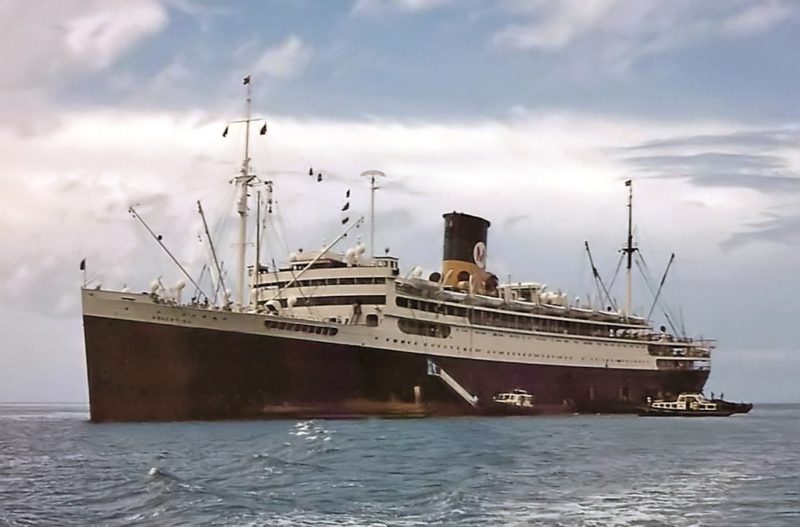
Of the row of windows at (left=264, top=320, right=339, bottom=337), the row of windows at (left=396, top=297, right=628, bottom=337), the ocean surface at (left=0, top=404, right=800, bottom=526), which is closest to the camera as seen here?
the ocean surface at (left=0, top=404, right=800, bottom=526)

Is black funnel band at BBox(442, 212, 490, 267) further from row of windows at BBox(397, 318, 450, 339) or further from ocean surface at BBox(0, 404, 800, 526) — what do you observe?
ocean surface at BBox(0, 404, 800, 526)

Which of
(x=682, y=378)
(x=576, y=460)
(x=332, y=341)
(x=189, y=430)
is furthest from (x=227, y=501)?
(x=682, y=378)

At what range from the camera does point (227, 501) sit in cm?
2320

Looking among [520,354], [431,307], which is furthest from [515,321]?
[431,307]

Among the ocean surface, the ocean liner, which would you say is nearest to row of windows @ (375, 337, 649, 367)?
the ocean liner

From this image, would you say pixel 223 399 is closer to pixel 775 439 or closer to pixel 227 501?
pixel 227 501

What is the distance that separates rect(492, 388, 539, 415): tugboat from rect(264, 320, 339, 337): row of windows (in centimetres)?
1323

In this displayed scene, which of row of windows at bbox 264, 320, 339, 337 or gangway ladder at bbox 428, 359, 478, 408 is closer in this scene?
row of windows at bbox 264, 320, 339, 337

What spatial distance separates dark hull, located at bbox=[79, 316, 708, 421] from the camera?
4353 cm

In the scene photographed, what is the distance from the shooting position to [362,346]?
49.4 metres

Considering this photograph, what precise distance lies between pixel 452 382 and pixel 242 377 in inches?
529

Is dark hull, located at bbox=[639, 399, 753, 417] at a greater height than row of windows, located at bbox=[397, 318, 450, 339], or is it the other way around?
row of windows, located at bbox=[397, 318, 450, 339]

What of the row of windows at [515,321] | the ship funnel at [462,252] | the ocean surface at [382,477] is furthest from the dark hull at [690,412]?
the ocean surface at [382,477]

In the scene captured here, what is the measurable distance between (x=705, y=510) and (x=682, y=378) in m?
50.9
